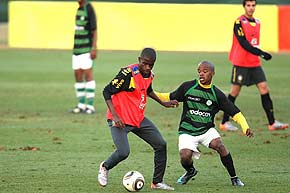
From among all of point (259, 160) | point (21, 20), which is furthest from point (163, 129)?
point (21, 20)

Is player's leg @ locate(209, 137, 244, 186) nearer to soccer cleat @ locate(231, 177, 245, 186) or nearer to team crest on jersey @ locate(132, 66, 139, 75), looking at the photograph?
soccer cleat @ locate(231, 177, 245, 186)

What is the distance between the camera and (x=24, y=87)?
22156 mm

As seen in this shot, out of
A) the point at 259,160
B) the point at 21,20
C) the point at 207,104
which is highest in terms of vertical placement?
the point at 207,104

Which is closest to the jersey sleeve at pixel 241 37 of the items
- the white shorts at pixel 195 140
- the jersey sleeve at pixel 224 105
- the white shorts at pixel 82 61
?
the white shorts at pixel 82 61

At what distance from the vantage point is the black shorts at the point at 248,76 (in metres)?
15.1

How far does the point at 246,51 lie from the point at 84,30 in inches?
150

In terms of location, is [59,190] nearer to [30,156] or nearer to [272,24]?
[30,156]

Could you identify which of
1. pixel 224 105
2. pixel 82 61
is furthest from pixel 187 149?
pixel 82 61

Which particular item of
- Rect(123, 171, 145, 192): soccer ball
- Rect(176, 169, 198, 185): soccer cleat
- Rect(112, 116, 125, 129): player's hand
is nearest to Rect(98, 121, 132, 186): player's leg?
Rect(112, 116, 125, 129): player's hand

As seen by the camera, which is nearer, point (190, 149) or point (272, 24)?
point (190, 149)

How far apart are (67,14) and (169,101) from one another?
22258mm

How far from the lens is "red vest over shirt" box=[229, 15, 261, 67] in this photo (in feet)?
48.9

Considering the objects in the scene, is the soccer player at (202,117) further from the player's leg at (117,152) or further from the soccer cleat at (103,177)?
the soccer cleat at (103,177)

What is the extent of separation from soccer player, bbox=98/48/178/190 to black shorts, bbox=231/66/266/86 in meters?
5.20
